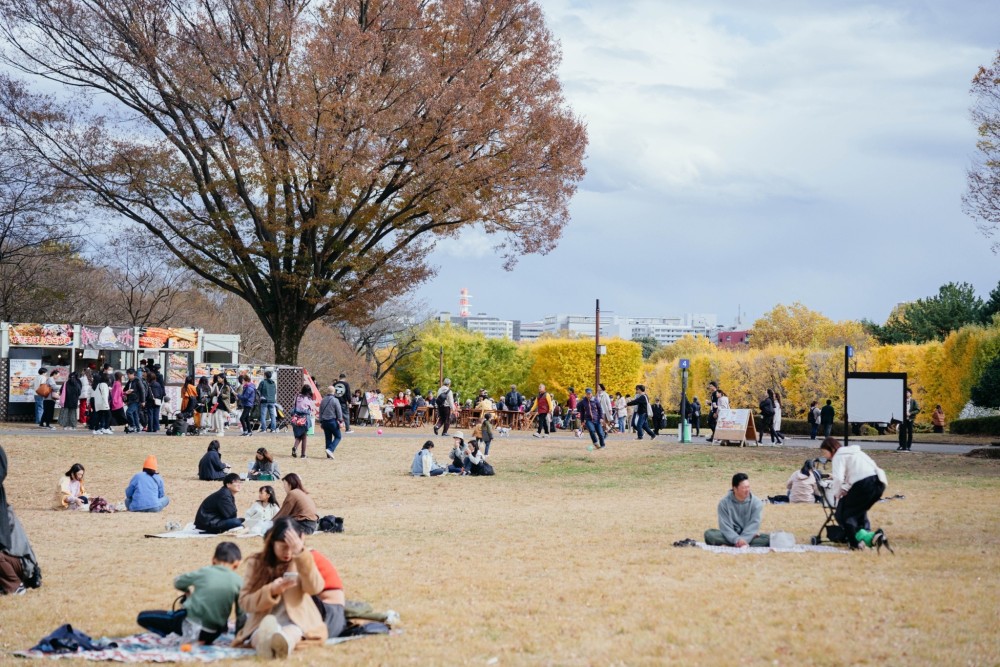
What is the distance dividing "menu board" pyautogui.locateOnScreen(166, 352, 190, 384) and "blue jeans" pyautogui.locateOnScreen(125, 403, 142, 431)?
4731 mm

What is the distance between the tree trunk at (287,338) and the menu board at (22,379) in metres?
7.65

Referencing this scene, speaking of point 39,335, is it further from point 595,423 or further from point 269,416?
point 595,423

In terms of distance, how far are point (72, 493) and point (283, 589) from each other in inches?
408

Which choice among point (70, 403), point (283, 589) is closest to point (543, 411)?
point (70, 403)

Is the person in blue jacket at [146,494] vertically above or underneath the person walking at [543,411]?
underneath

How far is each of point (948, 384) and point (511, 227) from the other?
78.8 feet

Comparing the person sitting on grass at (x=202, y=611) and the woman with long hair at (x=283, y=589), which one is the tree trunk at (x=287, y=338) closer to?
the person sitting on grass at (x=202, y=611)

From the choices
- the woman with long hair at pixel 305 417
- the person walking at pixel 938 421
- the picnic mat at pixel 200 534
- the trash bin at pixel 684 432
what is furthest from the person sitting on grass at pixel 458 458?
the person walking at pixel 938 421

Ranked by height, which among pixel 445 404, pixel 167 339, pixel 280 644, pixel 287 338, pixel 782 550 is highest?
pixel 287 338

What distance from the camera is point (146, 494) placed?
54.6ft

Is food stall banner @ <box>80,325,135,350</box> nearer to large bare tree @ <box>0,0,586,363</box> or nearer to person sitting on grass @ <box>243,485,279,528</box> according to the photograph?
large bare tree @ <box>0,0,586,363</box>

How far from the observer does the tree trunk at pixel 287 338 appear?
36312 mm

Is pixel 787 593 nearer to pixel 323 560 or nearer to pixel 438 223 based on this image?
pixel 323 560

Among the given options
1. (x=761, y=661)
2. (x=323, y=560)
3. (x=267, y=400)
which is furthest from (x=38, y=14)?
(x=761, y=661)
